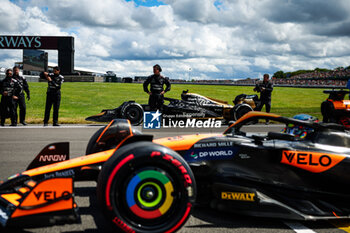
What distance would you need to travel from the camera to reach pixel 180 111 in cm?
1102

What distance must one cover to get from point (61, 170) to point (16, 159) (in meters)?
3.14

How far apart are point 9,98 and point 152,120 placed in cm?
460

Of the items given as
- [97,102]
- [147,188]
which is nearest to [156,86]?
[147,188]

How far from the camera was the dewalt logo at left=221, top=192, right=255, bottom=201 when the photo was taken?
3143 millimetres

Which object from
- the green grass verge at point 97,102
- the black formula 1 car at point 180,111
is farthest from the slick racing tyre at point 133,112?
the green grass verge at point 97,102

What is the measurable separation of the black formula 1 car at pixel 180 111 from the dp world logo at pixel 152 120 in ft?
1.61

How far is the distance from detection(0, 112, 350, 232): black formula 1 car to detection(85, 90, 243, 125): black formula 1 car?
725 cm

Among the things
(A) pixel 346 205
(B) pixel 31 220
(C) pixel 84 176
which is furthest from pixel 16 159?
(A) pixel 346 205

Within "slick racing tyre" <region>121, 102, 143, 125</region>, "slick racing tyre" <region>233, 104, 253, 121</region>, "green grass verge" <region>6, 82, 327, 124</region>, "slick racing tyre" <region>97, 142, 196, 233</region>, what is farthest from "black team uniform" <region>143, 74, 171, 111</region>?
"slick racing tyre" <region>97, 142, 196, 233</region>

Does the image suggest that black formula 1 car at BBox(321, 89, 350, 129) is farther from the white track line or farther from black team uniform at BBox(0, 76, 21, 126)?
black team uniform at BBox(0, 76, 21, 126)

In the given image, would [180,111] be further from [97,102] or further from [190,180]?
[97,102]

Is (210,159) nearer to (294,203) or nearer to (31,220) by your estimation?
(294,203)

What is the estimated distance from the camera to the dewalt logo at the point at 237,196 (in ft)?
10.3

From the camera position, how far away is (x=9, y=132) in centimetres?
896
